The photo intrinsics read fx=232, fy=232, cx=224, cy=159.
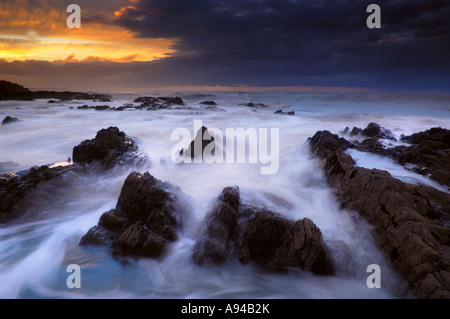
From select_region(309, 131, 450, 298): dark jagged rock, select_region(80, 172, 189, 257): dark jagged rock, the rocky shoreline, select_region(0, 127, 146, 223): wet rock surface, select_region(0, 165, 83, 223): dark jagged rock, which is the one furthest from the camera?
select_region(0, 127, 146, 223): wet rock surface

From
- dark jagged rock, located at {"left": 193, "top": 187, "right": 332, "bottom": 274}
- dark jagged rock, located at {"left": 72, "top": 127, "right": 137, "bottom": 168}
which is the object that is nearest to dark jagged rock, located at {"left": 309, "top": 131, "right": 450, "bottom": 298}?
dark jagged rock, located at {"left": 193, "top": 187, "right": 332, "bottom": 274}

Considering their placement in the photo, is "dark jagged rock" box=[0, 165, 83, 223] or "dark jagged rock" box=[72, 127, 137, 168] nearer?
"dark jagged rock" box=[0, 165, 83, 223]

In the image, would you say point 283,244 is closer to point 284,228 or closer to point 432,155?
point 284,228

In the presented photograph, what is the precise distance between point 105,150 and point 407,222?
35.5ft

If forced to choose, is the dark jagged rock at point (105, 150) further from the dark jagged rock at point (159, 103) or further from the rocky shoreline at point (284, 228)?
the dark jagged rock at point (159, 103)

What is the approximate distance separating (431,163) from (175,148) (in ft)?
35.7

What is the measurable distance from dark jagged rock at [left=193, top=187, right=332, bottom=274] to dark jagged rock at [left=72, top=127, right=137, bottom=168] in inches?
244

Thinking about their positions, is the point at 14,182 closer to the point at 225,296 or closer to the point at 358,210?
the point at 225,296

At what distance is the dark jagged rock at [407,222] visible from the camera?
4.08 metres

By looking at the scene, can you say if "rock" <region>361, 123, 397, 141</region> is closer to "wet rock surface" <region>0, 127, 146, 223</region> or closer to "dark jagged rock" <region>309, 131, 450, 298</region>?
"dark jagged rock" <region>309, 131, 450, 298</region>

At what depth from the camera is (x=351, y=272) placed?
5043 millimetres

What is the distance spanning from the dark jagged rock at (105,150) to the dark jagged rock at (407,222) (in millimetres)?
8768

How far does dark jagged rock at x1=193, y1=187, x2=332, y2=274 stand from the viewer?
197 inches
